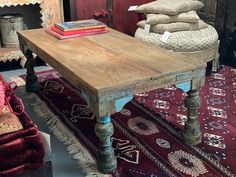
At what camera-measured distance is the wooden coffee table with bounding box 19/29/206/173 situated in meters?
1.49

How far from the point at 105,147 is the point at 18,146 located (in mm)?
426

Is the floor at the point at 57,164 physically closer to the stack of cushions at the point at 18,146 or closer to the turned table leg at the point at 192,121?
the stack of cushions at the point at 18,146

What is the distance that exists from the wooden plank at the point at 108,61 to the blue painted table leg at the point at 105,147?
17 cm

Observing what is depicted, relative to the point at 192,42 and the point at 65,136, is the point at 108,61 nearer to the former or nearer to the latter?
the point at 65,136

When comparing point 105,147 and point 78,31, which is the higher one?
point 78,31

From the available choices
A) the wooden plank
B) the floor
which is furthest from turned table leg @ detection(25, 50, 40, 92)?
the floor

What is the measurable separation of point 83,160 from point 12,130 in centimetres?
52

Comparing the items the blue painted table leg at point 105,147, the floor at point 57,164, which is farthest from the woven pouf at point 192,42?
the blue painted table leg at point 105,147

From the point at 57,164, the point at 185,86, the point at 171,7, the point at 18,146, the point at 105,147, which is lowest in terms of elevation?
the point at 57,164

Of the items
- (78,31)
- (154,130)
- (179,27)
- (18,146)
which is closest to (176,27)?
(179,27)

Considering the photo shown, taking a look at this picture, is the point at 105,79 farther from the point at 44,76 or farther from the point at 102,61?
the point at 44,76

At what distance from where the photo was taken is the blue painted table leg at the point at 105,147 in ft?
4.99

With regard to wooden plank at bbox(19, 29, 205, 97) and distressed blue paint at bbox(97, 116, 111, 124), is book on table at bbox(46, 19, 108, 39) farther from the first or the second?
distressed blue paint at bbox(97, 116, 111, 124)

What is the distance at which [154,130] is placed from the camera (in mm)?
2021
